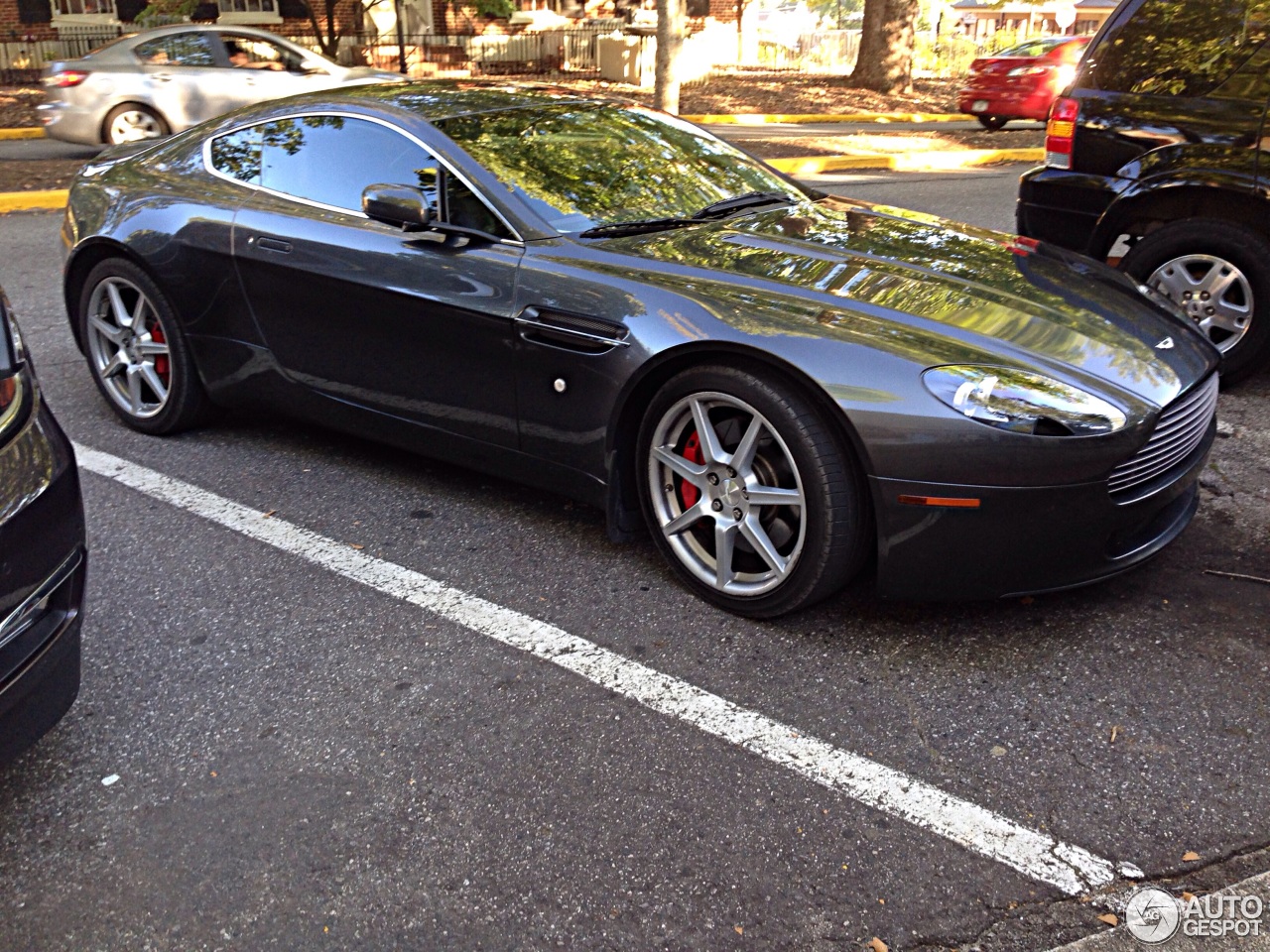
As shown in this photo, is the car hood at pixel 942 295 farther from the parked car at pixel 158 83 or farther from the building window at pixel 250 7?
the building window at pixel 250 7

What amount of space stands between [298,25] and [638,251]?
2519 cm

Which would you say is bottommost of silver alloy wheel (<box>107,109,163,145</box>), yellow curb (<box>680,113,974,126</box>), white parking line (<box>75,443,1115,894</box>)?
yellow curb (<box>680,113,974,126</box>)

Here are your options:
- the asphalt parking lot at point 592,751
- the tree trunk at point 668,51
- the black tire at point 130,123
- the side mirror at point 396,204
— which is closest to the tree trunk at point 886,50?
the tree trunk at point 668,51

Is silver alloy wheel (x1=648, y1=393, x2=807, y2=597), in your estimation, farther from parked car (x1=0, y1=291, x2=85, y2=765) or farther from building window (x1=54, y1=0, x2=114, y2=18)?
building window (x1=54, y1=0, x2=114, y2=18)

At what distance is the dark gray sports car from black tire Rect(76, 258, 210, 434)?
0.02m

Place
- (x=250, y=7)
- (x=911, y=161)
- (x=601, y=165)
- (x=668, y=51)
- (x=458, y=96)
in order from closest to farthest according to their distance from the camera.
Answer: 1. (x=601, y=165)
2. (x=458, y=96)
3. (x=911, y=161)
4. (x=668, y=51)
5. (x=250, y=7)

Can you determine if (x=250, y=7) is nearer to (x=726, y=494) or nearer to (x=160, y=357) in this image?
(x=160, y=357)

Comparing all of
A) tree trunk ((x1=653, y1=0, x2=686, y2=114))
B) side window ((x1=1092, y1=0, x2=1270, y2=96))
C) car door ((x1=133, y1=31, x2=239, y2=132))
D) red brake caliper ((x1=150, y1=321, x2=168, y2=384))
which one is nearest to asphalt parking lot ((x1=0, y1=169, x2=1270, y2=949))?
red brake caliper ((x1=150, y1=321, x2=168, y2=384))

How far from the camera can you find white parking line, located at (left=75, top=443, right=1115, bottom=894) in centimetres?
255

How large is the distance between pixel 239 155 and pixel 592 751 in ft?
10.2

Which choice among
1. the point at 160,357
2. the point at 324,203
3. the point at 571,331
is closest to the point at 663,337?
the point at 571,331

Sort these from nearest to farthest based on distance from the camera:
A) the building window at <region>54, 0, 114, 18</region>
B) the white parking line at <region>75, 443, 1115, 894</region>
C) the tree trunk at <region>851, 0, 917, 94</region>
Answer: the white parking line at <region>75, 443, 1115, 894</region>, the tree trunk at <region>851, 0, 917, 94</region>, the building window at <region>54, 0, 114, 18</region>

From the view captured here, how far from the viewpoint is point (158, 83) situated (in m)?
13.2

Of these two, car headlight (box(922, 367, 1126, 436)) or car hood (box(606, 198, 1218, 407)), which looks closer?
car headlight (box(922, 367, 1126, 436))
